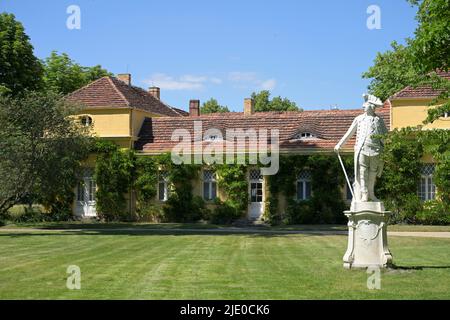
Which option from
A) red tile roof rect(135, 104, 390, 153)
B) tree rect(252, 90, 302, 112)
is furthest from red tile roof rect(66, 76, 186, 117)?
tree rect(252, 90, 302, 112)

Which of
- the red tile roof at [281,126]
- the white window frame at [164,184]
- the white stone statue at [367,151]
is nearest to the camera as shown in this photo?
the white stone statue at [367,151]

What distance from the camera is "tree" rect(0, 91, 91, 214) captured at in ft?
83.5

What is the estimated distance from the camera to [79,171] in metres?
34.3

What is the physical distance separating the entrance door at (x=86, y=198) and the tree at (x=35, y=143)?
6.84 meters

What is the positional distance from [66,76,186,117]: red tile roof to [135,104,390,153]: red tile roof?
1.60 metres

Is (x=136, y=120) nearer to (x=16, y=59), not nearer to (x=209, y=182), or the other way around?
(x=209, y=182)

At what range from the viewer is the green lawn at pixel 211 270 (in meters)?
10.4

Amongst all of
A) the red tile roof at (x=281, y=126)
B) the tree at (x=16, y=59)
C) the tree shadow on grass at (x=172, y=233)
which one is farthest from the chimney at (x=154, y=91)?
the tree shadow on grass at (x=172, y=233)

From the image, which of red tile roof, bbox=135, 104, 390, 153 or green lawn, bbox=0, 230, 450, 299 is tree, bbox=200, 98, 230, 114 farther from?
green lawn, bbox=0, 230, 450, 299

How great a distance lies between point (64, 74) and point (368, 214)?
130 ft

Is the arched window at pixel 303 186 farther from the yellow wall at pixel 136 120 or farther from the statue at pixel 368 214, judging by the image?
the statue at pixel 368 214

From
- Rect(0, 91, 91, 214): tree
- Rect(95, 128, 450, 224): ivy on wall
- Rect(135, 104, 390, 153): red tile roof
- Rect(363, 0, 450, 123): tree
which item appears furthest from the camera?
Rect(135, 104, 390, 153): red tile roof

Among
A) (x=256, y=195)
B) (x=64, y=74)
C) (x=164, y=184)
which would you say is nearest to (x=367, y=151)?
(x=256, y=195)
